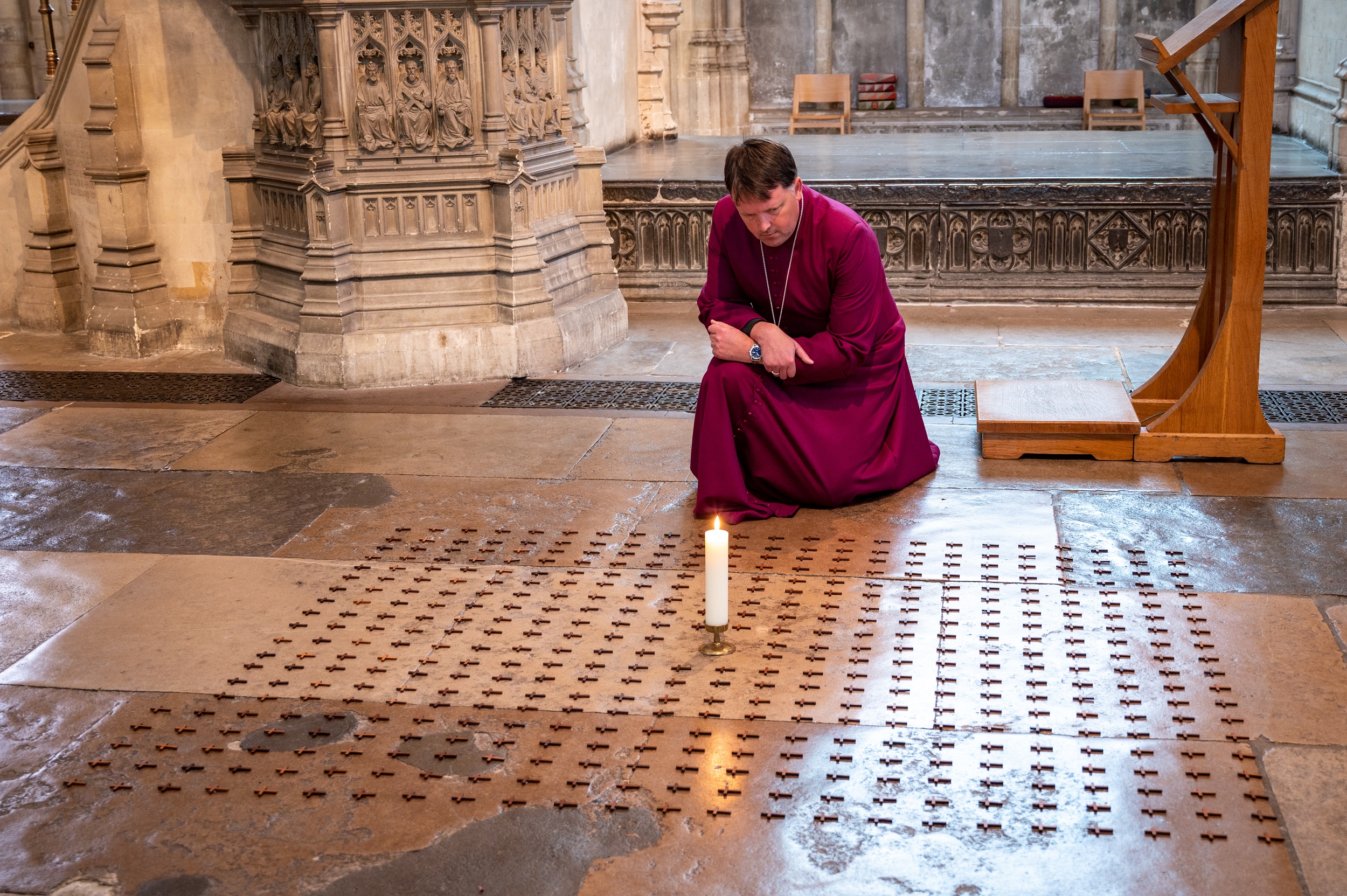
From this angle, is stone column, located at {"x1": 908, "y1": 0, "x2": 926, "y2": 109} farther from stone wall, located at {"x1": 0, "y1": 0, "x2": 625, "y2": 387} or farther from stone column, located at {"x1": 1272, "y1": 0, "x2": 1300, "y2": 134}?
stone wall, located at {"x1": 0, "y1": 0, "x2": 625, "y2": 387}

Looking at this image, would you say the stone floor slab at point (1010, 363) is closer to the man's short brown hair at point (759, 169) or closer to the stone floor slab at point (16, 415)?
the man's short brown hair at point (759, 169)

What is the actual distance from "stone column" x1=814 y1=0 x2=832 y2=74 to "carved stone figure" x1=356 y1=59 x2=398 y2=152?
11.2 metres

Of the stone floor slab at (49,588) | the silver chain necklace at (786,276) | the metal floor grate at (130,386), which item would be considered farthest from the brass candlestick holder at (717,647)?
the metal floor grate at (130,386)

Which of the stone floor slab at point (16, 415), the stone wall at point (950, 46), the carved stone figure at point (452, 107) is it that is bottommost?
the stone floor slab at point (16, 415)

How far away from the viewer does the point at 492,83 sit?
23.2ft

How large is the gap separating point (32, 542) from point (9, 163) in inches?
168

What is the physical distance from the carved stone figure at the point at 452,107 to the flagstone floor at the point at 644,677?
191 centimetres

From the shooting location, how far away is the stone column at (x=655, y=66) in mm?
11625

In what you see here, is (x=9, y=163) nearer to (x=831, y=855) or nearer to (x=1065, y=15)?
(x=831, y=855)

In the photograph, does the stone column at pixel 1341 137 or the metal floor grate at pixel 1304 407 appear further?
the stone column at pixel 1341 137

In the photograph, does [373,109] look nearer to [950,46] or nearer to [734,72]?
[734,72]

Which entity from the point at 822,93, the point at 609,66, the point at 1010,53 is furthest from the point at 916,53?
the point at 609,66

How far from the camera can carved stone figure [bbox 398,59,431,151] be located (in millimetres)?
7039

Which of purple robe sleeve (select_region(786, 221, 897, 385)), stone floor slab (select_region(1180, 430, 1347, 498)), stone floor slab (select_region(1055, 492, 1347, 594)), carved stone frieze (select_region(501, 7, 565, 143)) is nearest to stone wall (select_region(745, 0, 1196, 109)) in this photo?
carved stone frieze (select_region(501, 7, 565, 143))
